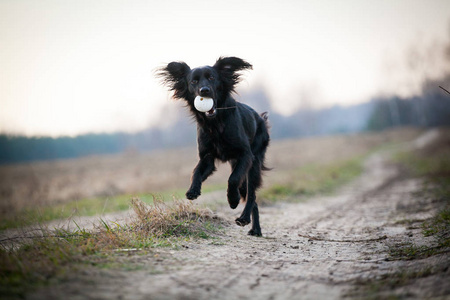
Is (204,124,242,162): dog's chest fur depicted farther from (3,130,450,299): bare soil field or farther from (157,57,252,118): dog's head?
(3,130,450,299): bare soil field

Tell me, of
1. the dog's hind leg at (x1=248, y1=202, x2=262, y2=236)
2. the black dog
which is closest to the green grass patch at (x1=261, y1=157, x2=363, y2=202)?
the dog's hind leg at (x1=248, y1=202, x2=262, y2=236)

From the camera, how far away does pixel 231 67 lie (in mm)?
5062

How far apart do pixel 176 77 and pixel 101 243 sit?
289 centimetres

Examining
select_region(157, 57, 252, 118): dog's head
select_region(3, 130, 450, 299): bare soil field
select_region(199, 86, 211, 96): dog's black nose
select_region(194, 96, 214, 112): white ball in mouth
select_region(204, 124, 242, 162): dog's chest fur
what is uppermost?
select_region(157, 57, 252, 118): dog's head

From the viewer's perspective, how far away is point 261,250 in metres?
3.80

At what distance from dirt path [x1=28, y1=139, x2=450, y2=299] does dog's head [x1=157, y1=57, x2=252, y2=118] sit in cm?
212

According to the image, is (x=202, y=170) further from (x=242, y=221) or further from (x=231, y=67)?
(x=231, y=67)

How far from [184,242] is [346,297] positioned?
6.81 feet

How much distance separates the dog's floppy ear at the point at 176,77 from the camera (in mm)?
5035

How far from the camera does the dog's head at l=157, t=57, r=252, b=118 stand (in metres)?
4.66

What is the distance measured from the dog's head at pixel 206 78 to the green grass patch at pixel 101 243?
1671mm

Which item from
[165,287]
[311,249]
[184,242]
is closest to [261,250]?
[311,249]

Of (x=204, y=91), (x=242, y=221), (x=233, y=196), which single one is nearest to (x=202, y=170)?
(x=233, y=196)

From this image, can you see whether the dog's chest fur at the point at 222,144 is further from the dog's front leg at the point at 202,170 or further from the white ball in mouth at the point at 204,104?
the white ball in mouth at the point at 204,104
